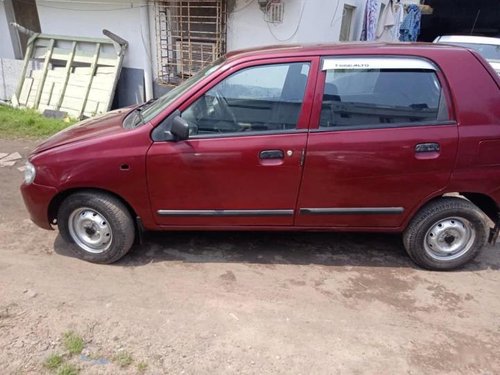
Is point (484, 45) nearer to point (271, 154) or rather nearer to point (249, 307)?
point (271, 154)

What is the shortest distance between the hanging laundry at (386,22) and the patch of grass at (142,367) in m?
10.7

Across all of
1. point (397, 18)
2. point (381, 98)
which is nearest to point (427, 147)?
point (381, 98)

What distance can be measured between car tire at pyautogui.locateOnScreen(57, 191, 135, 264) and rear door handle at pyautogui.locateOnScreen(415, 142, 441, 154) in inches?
90.9

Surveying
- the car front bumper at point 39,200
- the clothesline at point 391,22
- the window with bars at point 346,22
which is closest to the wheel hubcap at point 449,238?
the car front bumper at point 39,200

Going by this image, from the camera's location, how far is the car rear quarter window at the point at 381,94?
10.2 ft

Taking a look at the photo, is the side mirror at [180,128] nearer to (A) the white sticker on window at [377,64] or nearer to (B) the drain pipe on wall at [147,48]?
(A) the white sticker on window at [377,64]

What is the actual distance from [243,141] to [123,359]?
1.67 metres

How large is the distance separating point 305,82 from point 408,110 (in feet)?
2.66

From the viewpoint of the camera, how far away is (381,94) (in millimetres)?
3154

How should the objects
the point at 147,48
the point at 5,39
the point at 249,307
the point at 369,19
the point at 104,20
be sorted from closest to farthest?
the point at 249,307
the point at 147,48
the point at 104,20
the point at 5,39
the point at 369,19

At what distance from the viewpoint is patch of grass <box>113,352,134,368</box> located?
8.08 ft

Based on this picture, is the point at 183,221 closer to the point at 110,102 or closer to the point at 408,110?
the point at 408,110

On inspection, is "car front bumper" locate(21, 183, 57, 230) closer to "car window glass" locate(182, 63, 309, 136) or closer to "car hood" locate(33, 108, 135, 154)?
"car hood" locate(33, 108, 135, 154)

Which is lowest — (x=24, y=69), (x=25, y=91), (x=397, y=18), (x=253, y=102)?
(x=25, y=91)
